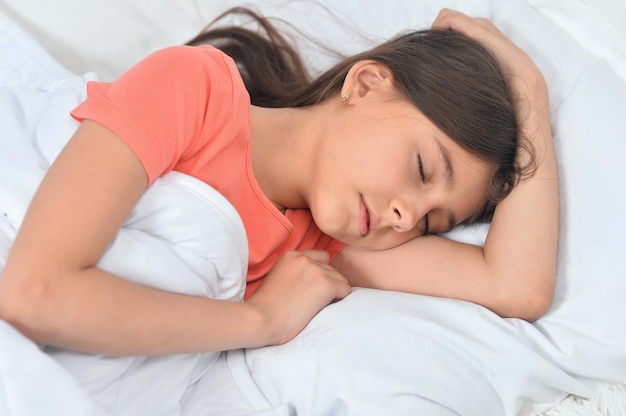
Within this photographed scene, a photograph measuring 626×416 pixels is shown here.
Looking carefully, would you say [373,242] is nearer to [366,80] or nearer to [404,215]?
[404,215]

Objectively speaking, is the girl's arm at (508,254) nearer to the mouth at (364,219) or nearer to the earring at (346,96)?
the mouth at (364,219)

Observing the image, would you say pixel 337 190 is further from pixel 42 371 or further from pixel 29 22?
pixel 29 22

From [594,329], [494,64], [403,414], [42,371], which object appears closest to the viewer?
[42,371]

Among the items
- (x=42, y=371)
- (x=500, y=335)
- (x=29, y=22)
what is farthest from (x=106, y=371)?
(x=29, y=22)

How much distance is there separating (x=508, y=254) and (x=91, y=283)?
0.63 metres

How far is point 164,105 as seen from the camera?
97 cm

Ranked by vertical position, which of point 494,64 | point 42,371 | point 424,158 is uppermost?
point 494,64

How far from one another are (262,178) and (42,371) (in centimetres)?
50

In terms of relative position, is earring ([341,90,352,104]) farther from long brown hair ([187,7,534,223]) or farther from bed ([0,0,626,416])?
bed ([0,0,626,416])

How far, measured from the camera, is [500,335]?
3.40ft

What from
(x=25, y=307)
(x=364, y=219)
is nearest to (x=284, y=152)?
(x=364, y=219)

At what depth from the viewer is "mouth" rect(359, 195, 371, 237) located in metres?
1.12

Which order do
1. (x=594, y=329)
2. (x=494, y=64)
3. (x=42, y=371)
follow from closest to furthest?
(x=42, y=371) < (x=594, y=329) < (x=494, y=64)

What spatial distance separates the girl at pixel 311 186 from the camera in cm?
87
